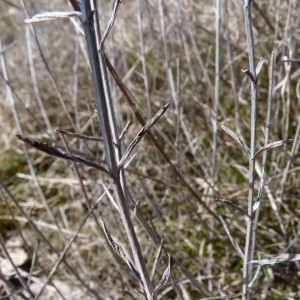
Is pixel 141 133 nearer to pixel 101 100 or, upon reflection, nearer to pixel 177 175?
pixel 101 100

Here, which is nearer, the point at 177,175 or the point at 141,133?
the point at 141,133

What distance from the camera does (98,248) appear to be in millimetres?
1432

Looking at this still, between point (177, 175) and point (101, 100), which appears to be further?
point (177, 175)

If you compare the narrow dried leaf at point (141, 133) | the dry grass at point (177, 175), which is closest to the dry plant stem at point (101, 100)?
the narrow dried leaf at point (141, 133)

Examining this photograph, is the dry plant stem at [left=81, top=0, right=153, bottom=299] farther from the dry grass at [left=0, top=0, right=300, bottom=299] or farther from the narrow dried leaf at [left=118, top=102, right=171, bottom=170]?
the dry grass at [left=0, top=0, right=300, bottom=299]

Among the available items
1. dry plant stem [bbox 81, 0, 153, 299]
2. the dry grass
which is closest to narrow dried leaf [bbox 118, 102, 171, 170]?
dry plant stem [bbox 81, 0, 153, 299]

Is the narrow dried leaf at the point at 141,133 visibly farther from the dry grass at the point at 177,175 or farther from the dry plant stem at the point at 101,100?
the dry grass at the point at 177,175

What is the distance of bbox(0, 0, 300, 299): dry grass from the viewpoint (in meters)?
1.12

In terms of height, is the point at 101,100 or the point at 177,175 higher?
the point at 101,100

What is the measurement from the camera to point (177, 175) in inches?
38.4

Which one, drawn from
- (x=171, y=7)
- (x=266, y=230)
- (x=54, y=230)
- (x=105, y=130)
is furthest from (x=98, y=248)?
(x=105, y=130)

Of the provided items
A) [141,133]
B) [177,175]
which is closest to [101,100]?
[141,133]

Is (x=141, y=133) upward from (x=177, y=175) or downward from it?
upward

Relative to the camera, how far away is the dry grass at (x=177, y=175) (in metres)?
1.12
